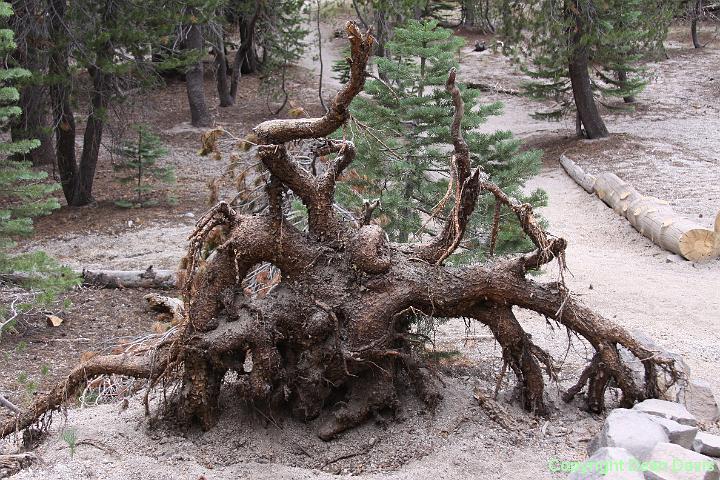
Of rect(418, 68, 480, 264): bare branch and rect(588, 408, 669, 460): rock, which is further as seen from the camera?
rect(418, 68, 480, 264): bare branch

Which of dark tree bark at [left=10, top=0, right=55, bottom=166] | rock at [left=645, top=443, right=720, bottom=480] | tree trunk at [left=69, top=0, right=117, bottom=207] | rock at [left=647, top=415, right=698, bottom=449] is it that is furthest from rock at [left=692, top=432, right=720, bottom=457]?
tree trunk at [left=69, top=0, right=117, bottom=207]

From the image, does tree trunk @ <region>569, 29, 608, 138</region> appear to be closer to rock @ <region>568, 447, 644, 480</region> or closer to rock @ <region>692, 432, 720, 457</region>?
rock @ <region>692, 432, 720, 457</region>

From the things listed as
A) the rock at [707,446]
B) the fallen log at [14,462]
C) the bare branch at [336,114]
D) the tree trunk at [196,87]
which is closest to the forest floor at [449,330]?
the fallen log at [14,462]

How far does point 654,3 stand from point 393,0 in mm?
5954

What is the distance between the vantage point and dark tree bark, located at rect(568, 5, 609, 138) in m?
16.3

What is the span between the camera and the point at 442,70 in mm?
7281

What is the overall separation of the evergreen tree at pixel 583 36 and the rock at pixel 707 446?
39.5ft

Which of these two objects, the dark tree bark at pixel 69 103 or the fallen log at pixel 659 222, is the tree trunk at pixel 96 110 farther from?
the fallen log at pixel 659 222

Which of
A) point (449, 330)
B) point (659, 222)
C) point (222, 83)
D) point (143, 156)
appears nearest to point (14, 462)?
point (449, 330)

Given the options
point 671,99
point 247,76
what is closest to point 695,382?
A: point 671,99

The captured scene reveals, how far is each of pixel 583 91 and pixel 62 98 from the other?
10327 millimetres

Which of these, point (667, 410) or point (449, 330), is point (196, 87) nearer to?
point (449, 330)

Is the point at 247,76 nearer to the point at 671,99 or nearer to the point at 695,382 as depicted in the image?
the point at 671,99

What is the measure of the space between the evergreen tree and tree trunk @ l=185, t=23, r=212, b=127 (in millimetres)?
7207
